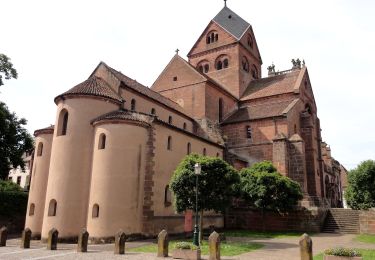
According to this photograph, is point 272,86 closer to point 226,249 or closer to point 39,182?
point 226,249

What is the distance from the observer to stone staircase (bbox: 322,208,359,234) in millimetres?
29547

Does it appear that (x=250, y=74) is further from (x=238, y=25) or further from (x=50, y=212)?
(x=50, y=212)

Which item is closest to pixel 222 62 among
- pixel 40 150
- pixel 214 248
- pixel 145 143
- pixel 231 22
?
pixel 231 22

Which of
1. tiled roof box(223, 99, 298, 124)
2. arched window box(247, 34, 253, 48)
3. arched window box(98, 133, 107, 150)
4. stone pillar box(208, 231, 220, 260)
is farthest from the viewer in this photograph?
arched window box(247, 34, 253, 48)

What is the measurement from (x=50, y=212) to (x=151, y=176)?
743 cm

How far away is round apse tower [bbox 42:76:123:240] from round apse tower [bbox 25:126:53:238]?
2924 mm

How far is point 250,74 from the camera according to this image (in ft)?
167

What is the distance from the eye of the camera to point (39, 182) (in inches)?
1058

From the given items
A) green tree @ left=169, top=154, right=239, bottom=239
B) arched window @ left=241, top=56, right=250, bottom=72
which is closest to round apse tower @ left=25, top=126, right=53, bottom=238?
green tree @ left=169, top=154, right=239, bottom=239

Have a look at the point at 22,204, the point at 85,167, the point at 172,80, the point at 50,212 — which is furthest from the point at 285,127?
the point at 22,204

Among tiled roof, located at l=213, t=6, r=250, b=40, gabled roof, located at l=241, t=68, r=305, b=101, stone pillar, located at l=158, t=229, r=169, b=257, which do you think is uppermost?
tiled roof, located at l=213, t=6, r=250, b=40

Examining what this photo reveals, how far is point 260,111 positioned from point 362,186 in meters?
15.1

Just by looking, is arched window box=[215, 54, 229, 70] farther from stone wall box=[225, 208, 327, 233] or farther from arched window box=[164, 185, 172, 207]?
arched window box=[164, 185, 172, 207]

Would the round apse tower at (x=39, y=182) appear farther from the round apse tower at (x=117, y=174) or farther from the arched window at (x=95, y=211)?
the arched window at (x=95, y=211)
